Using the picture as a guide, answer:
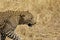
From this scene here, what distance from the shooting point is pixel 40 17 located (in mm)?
3119

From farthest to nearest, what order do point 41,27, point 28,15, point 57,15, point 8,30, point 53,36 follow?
point 57,15 → point 41,27 → point 53,36 → point 28,15 → point 8,30

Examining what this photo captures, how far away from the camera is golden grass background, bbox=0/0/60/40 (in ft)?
9.00

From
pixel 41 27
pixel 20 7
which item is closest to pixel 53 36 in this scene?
pixel 41 27

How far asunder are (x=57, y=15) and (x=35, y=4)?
0.39 meters

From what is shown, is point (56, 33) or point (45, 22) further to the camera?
point (45, 22)

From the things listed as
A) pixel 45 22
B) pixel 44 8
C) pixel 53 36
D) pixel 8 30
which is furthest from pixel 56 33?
pixel 8 30

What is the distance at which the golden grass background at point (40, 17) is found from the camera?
9.00 feet

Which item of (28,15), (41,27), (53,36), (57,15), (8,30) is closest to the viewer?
(8,30)

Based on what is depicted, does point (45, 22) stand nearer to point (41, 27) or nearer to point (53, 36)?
point (41, 27)

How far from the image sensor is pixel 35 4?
10.9 ft

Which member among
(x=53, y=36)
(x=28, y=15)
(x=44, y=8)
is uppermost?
(x=28, y=15)

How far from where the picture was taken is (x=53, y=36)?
8.89ft

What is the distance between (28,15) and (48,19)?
1152 millimetres

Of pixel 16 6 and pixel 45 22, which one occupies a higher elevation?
pixel 16 6
